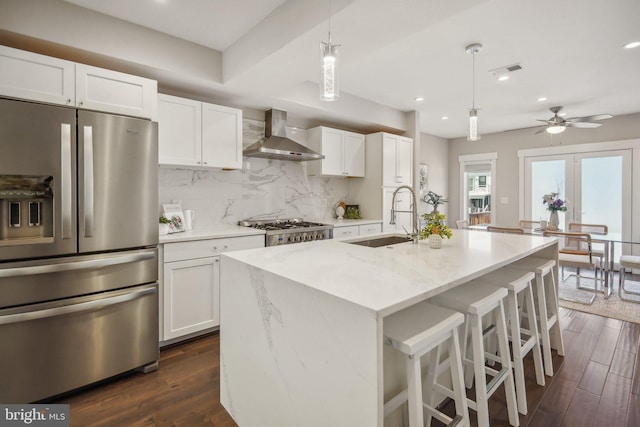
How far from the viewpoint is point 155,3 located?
2.19 meters

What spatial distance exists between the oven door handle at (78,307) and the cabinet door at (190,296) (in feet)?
0.89

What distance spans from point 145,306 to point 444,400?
2.16m

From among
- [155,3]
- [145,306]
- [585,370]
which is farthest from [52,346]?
[585,370]

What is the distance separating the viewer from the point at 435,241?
7.24 ft

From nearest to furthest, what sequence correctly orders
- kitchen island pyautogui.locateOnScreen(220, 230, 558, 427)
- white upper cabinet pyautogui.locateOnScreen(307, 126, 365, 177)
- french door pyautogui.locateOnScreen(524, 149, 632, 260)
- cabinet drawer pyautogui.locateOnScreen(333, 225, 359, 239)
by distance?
kitchen island pyautogui.locateOnScreen(220, 230, 558, 427), cabinet drawer pyautogui.locateOnScreen(333, 225, 359, 239), white upper cabinet pyautogui.locateOnScreen(307, 126, 365, 177), french door pyautogui.locateOnScreen(524, 149, 632, 260)

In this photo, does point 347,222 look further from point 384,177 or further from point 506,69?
→ point 506,69

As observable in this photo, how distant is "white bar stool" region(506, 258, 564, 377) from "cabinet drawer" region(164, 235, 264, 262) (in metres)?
2.25

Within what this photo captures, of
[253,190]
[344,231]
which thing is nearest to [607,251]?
[344,231]

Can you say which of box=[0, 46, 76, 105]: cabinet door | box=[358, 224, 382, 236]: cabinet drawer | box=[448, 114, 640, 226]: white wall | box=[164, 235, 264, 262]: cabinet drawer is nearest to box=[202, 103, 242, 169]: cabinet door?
box=[164, 235, 264, 262]: cabinet drawer

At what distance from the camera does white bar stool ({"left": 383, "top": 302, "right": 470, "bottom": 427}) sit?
47.1 inches

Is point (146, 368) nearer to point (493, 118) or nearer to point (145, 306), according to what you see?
point (145, 306)

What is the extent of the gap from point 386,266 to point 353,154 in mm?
3139

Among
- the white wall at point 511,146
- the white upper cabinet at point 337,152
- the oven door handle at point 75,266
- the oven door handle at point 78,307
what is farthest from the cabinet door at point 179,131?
the white wall at point 511,146

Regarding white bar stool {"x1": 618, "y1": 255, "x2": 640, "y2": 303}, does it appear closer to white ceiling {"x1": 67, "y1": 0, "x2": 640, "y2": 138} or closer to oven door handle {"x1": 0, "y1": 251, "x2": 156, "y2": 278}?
white ceiling {"x1": 67, "y1": 0, "x2": 640, "y2": 138}
